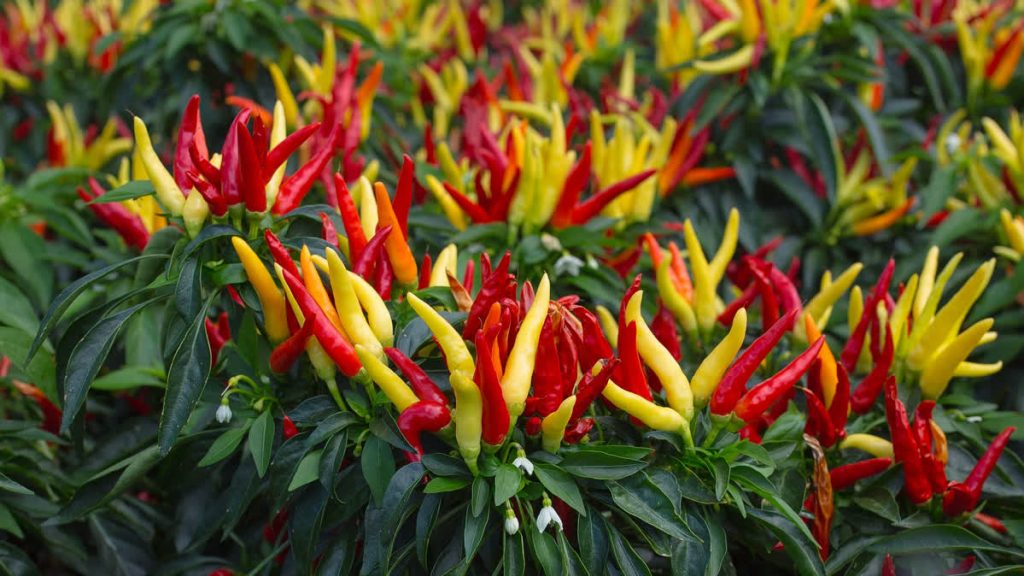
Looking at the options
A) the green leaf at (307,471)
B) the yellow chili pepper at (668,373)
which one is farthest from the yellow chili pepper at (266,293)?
the yellow chili pepper at (668,373)

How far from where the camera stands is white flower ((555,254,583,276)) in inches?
81.9

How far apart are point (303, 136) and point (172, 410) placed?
522mm

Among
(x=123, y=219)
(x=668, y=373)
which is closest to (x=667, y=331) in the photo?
(x=668, y=373)

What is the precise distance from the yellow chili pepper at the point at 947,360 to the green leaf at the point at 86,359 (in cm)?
141

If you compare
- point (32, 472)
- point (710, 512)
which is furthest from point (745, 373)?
point (32, 472)

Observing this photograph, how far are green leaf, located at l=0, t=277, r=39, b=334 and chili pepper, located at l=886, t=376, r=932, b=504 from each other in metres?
1.68

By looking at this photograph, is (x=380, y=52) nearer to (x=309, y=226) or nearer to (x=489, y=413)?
(x=309, y=226)

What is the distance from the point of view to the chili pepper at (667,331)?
184 centimetres

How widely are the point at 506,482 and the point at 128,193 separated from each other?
0.84 metres

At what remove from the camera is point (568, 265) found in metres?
2.10

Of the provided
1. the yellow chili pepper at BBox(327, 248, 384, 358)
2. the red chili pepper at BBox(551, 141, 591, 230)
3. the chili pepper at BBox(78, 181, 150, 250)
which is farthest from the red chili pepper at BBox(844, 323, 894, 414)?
the chili pepper at BBox(78, 181, 150, 250)

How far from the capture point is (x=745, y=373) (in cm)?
154

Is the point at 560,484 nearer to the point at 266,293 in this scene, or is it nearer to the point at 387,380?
the point at 387,380

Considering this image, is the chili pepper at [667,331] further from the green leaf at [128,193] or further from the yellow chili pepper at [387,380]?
the green leaf at [128,193]
